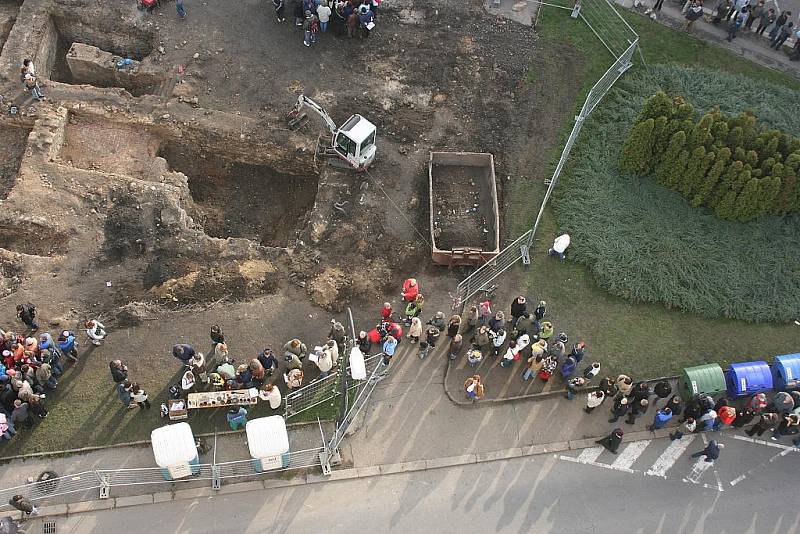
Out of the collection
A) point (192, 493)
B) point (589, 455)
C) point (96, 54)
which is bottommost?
point (192, 493)

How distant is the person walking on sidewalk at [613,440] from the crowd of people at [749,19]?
19431 millimetres

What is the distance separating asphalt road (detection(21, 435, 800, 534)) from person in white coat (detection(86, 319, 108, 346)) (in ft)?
15.2

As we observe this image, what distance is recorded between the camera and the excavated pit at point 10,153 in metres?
21.8

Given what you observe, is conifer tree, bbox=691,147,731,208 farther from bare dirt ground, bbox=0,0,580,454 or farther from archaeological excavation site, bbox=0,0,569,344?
archaeological excavation site, bbox=0,0,569,344

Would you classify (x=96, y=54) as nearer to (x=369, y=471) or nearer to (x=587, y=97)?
(x=587, y=97)

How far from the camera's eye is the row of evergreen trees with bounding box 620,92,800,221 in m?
20.9

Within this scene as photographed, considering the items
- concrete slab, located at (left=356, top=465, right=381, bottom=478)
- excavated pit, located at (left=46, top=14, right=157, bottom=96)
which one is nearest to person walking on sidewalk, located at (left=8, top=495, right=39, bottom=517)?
concrete slab, located at (left=356, top=465, right=381, bottom=478)

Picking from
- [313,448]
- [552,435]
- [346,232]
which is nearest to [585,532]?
[552,435]

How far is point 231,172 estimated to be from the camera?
2355cm

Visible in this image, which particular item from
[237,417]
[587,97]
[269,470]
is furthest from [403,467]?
[587,97]

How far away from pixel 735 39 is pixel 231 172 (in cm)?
2214

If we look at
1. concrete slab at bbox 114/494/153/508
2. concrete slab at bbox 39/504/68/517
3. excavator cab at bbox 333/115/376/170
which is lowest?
concrete slab at bbox 39/504/68/517

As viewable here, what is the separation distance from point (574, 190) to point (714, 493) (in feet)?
34.0

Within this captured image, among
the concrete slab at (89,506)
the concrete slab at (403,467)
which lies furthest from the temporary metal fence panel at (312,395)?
the concrete slab at (89,506)
